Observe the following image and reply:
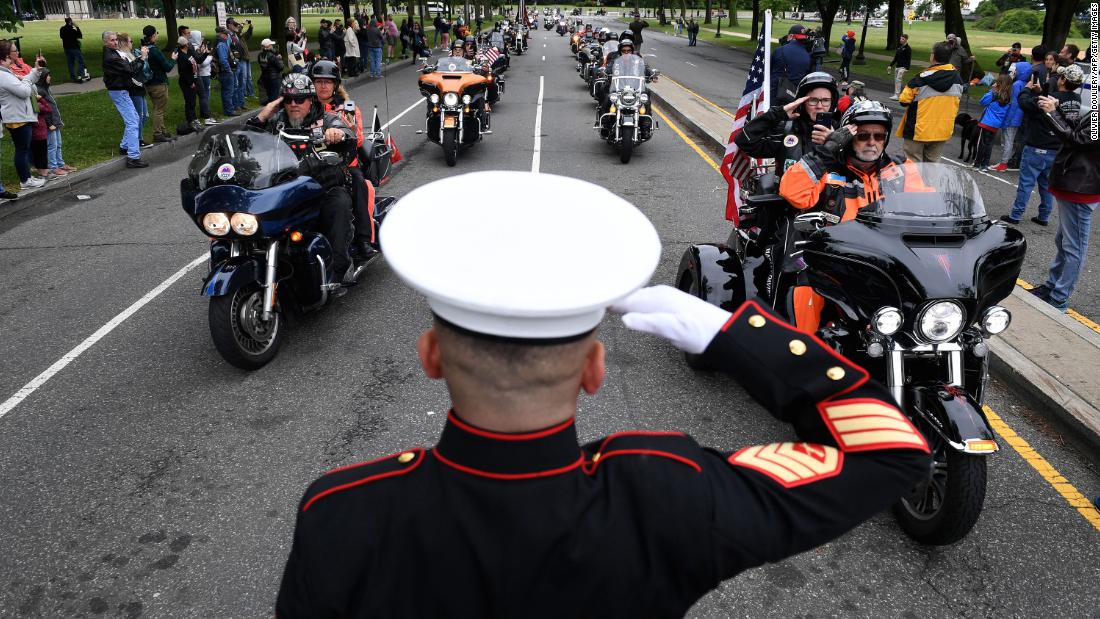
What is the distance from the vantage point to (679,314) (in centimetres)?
132

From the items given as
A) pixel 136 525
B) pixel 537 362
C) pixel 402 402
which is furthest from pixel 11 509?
pixel 537 362

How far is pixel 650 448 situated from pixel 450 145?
37.2 feet

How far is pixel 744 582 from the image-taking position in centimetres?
321

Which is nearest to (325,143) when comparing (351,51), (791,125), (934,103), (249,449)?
(249,449)

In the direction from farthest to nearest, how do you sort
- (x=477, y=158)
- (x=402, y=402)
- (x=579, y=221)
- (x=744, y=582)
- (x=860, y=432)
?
(x=477, y=158)
(x=402, y=402)
(x=744, y=582)
(x=860, y=432)
(x=579, y=221)

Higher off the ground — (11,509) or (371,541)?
(371,541)

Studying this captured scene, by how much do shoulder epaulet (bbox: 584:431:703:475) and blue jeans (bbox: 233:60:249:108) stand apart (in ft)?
59.0

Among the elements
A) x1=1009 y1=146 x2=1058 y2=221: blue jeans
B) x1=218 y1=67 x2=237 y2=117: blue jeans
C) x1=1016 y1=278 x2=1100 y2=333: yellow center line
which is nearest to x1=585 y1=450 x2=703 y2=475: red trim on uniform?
x1=1016 y1=278 x2=1100 y2=333: yellow center line

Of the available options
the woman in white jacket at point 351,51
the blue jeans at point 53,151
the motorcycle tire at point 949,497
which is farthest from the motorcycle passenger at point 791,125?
the woman in white jacket at point 351,51

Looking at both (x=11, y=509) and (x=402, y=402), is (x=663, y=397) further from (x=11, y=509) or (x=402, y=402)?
(x=11, y=509)

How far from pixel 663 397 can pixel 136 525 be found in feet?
9.78

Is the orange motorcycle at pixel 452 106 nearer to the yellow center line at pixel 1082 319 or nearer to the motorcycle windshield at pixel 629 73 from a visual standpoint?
the motorcycle windshield at pixel 629 73

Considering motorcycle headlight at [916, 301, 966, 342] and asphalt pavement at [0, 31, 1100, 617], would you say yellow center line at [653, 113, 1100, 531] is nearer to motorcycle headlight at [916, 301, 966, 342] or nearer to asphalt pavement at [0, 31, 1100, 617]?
asphalt pavement at [0, 31, 1100, 617]

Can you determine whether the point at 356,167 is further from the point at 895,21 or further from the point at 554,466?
the point at 895,21
